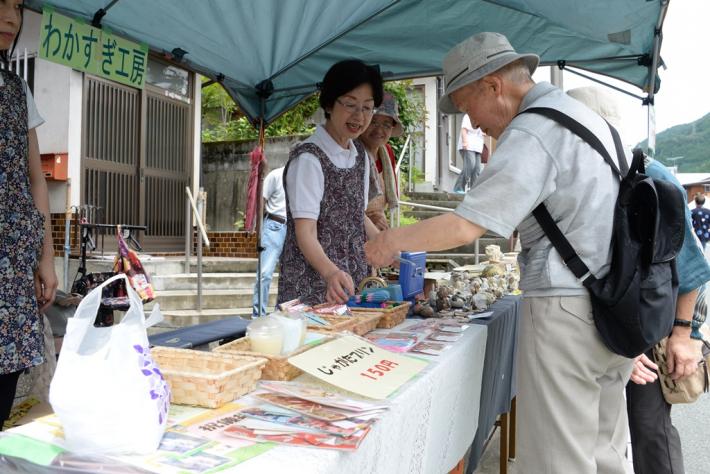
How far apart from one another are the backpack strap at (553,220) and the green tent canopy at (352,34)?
1.72m

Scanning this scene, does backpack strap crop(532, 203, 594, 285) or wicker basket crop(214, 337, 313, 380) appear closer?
wicker basket crop(214, 337, 313, 380)

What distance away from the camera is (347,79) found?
2.50m

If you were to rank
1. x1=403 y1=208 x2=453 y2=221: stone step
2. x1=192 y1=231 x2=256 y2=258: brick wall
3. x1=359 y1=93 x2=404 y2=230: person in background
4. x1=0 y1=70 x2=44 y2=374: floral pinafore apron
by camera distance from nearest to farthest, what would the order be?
x1=0 y1=70 x2=44 y2=374: floral pinafore apron < x1=359 y1=93 x2=404 y2=230: person in background < x1=192 y1=231 x2=256 y2=258: brick wall < x1=403 y1=208 x2=453 y2=221: stone step

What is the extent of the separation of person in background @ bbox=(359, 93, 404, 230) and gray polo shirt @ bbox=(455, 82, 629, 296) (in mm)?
1482

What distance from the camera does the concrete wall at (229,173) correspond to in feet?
30.1

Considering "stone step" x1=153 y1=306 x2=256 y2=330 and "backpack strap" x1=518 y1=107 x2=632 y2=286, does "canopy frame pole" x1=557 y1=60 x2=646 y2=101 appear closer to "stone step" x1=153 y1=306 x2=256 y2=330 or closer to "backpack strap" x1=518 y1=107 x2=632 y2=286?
"backpack strap" x1=518 y1=107 x2=632 y2=286

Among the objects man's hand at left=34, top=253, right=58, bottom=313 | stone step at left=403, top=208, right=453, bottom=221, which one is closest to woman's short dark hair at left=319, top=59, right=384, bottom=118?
man's hand at left=34, top=253, right=58, bottom=313

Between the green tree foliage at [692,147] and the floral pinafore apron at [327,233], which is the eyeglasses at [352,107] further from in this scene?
the green tree foliage at [692,147]

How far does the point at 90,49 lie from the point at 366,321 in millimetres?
1784

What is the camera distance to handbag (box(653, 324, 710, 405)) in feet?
7.18

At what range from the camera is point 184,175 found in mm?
8531

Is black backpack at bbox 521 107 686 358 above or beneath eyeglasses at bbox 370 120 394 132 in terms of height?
beneath

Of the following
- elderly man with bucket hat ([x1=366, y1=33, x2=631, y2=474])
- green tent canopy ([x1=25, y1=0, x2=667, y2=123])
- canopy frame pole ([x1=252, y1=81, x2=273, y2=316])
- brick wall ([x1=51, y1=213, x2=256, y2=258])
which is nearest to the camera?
elderly man with bucket hat ([x1=366, y1=33, x2=631, y2=474])

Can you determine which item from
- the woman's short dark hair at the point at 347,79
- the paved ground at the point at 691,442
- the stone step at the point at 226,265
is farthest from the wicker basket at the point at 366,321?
the stone step at the point at 226,265
